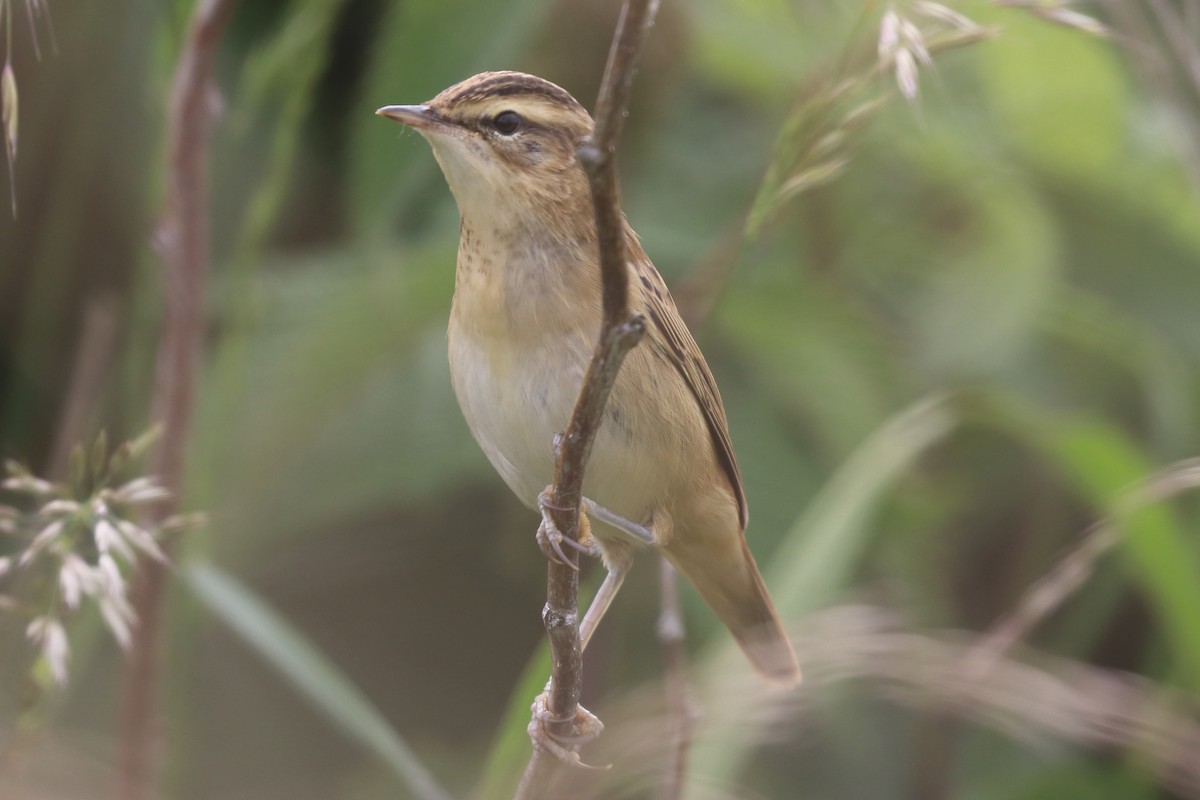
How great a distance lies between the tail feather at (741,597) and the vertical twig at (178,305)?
90cm

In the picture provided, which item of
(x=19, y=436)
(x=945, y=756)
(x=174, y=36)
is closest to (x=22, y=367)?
(x=19, y=436)

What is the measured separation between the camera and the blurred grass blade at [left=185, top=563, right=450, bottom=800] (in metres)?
2.12

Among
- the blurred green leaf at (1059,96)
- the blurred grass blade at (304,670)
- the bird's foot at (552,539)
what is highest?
the blurred green leaf at (1059,96)

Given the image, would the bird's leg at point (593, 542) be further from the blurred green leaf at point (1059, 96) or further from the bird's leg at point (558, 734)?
the blurred green leaf at point (1059, 96)

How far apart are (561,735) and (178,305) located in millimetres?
1015

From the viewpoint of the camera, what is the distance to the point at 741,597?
2.45m

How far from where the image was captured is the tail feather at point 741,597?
7.67 feet

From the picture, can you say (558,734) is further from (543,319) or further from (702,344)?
(702,344)

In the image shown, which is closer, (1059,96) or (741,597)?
(741,597)

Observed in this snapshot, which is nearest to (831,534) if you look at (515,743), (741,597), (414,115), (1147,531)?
(741,597)

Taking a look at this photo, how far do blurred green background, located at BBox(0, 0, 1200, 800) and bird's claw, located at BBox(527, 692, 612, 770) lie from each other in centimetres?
44

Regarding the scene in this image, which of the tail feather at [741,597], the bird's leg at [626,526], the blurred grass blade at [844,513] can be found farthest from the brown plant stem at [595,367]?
the blurred grass blade at [844,513]

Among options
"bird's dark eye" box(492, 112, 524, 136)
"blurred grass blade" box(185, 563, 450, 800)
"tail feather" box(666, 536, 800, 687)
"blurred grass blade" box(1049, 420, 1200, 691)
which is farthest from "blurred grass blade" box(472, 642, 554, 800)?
"blurred grass blade" box(1049, 420, 1200, 691)

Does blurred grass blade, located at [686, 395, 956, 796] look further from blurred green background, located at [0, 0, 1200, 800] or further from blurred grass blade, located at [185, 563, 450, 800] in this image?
blurred grass blade, located at [185, 563, 450, 800]
